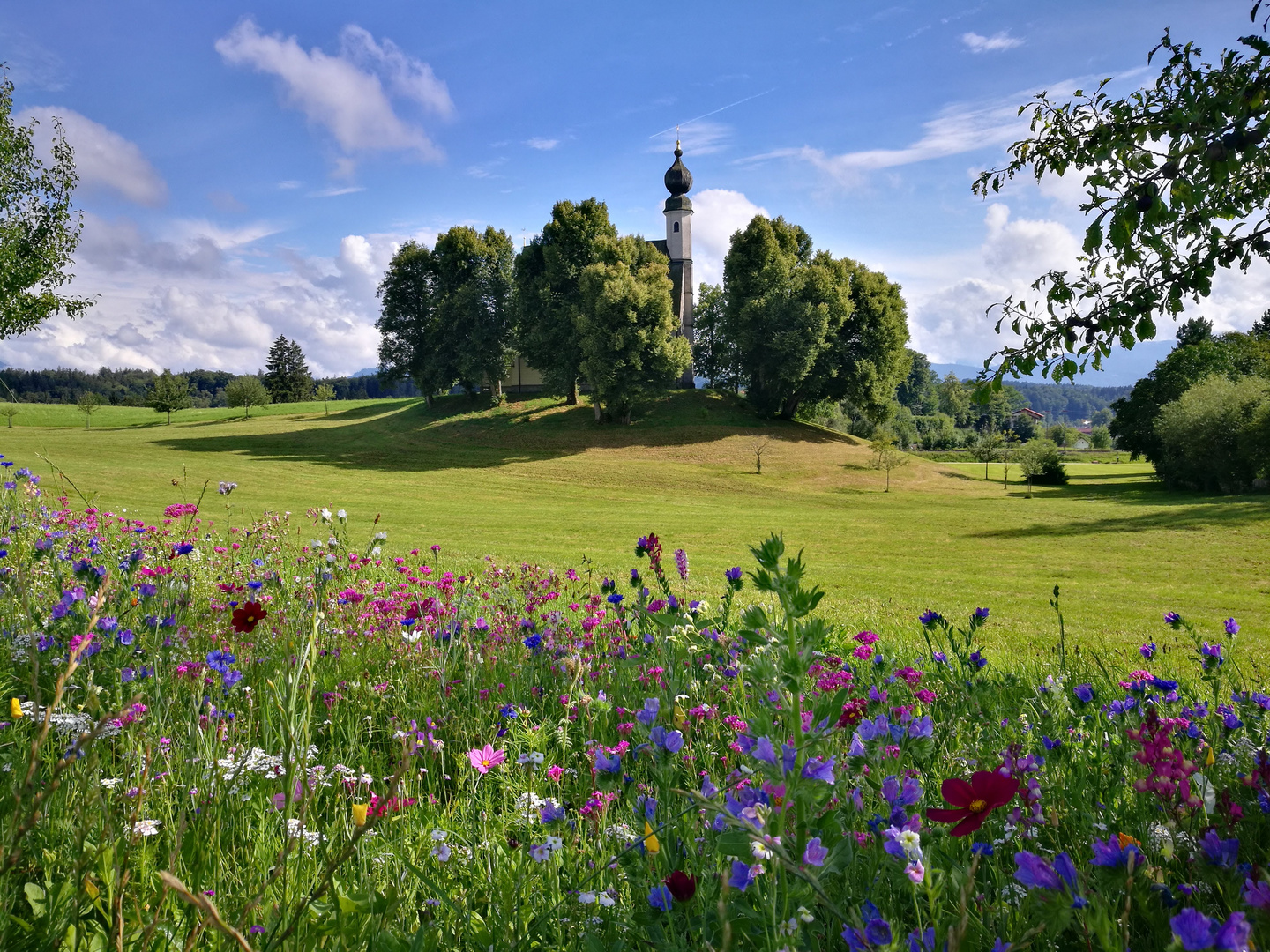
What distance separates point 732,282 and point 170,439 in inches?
1332

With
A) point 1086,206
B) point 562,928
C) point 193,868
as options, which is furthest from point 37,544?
point 1086,206

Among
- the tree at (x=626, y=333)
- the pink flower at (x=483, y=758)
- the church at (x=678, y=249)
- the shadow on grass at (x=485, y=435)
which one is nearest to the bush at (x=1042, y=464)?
the shadow on grass at (x=485, y=435)

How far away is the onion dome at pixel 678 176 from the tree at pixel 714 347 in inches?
319

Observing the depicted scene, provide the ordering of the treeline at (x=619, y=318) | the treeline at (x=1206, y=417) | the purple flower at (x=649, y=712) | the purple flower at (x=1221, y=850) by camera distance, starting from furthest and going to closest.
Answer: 1. the treeline at (x=619, y=318)
2. the treeline at (x=1206, y=417)
3. the purple flower at (x=649, y=712)
4. the purple flower at (x=1221, y=850)

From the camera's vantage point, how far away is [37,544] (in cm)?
360

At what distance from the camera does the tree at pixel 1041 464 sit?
3903 cm

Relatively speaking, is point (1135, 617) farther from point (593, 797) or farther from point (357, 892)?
point (357, 892)

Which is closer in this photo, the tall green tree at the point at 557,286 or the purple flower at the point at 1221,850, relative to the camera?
the purple flower at the point at 1221,850

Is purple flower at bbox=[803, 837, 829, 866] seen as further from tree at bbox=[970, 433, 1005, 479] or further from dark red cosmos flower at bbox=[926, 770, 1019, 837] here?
tree at bbox=[970, 433, 1005, 479]

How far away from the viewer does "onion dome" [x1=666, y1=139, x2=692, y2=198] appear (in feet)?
174

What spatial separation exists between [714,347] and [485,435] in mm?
16150

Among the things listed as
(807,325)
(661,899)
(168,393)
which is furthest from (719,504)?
(168,393)

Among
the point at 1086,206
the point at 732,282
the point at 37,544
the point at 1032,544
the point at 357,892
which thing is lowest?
the point at 1032,544

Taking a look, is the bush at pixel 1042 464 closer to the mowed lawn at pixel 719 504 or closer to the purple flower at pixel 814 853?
the mowed lawn at pixel 719 504
